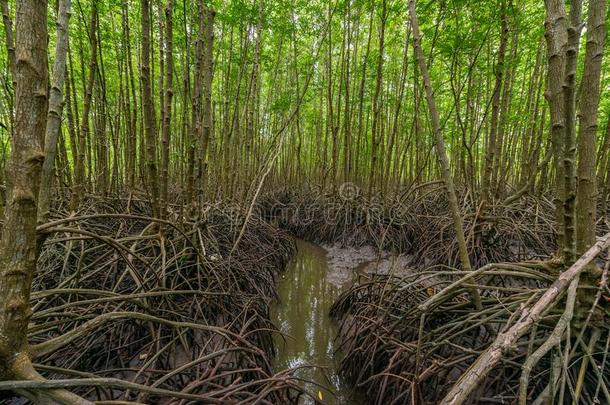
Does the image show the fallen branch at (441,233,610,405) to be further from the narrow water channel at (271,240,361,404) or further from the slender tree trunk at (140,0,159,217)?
the slender tree trunk at (140,0,159,217)

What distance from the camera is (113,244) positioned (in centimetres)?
160

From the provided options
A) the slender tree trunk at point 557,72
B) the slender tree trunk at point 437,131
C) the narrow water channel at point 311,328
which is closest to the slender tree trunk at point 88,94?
the narrow water channel at point 311,328

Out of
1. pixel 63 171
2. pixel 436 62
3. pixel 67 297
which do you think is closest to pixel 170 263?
pixel 67 297

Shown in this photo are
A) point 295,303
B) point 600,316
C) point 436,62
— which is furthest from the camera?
point 436,62

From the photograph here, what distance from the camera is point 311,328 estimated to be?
3.13 metres

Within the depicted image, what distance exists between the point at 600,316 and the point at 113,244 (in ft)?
8.09

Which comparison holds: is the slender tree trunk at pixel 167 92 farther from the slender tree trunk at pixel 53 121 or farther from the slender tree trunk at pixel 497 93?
the slender tree trunk at pixel 497 93

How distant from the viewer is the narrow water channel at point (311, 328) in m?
2.31

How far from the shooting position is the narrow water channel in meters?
2.31

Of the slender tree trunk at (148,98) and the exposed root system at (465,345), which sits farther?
the slender tree trunk at (148,98)

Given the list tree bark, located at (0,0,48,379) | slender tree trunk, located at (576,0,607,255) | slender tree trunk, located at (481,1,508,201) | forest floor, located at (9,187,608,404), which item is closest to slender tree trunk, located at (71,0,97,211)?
forest floor, located at (9,187,608,404)

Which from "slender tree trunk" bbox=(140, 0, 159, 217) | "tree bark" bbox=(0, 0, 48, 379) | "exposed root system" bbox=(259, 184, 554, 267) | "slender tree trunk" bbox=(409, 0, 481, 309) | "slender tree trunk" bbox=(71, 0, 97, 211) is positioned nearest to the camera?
"tree bark" bbox=(0, 0, 48, 379)

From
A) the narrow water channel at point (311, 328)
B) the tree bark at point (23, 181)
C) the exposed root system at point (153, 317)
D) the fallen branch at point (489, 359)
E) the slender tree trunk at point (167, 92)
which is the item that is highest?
the slender tree trunk at point (167, 92)

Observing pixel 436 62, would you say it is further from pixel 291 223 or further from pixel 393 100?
pixel 291 223
